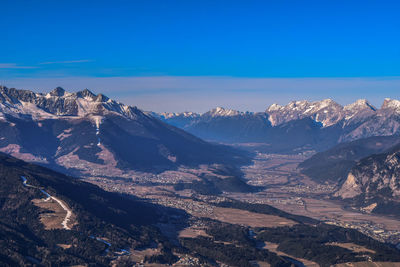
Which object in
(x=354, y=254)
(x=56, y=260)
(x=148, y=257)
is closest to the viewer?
(x=56, y=260)

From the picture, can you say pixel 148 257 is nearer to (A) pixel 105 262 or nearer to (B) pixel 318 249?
(A) pixel 105 262

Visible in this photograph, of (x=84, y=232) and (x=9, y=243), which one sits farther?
(x=84, y=232)

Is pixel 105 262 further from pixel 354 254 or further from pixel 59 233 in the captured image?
pixel 354 254

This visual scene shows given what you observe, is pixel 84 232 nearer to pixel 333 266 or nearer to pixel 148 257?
pixel 148 257

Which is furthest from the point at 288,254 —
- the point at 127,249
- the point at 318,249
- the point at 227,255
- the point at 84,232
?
the point at 84,232

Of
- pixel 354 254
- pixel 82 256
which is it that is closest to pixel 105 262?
pixel 82 256

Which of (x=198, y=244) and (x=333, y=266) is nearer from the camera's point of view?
(x=333, y=266)

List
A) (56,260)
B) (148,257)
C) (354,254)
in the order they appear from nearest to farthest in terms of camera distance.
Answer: (56,260) < (148,257) < (354,254)

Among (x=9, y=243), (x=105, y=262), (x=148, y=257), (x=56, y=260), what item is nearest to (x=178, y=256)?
(x=148, y=257)
